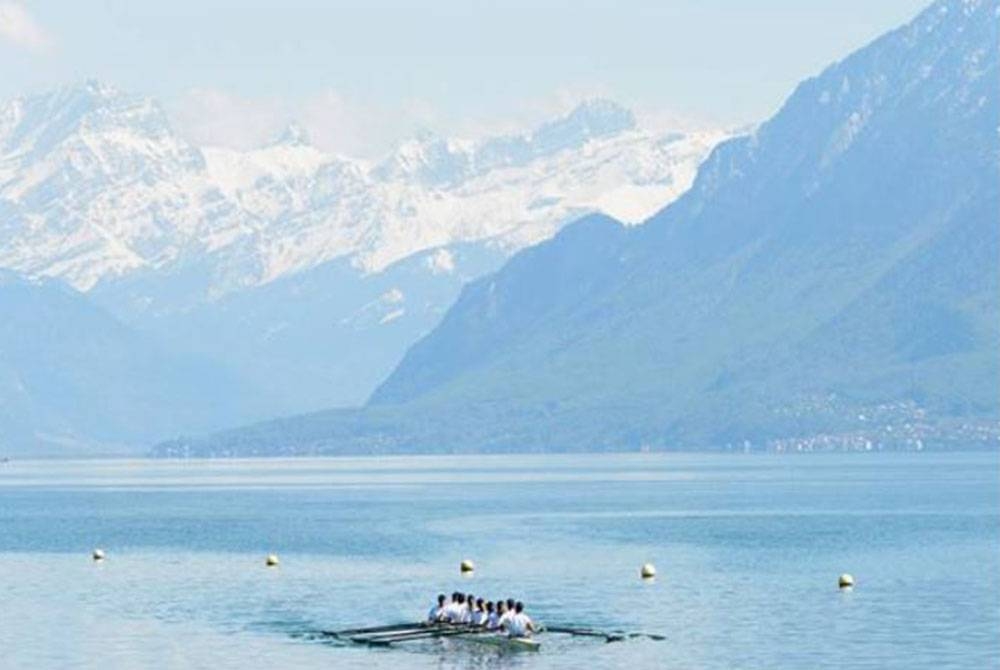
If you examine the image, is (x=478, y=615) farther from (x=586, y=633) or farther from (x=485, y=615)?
(x=586, y=633)

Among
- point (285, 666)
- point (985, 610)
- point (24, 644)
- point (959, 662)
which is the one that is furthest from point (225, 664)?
point (985, 610)

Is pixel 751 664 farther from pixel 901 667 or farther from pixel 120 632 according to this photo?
pixel 120 632

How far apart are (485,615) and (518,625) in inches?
221

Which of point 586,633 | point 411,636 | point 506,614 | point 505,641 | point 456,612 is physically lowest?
point 505,641

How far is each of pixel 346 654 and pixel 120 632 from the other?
17.9 m

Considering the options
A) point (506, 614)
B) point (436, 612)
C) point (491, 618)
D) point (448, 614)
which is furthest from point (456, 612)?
point (506, 614)

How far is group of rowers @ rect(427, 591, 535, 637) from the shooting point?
171500 millimetres

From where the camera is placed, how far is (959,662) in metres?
156

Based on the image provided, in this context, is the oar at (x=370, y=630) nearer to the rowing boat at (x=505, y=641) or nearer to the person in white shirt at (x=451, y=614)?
the person in white shirt at (x=451, y=614)

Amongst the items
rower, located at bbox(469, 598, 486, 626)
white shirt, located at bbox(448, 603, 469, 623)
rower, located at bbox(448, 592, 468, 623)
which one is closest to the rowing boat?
rower, located at bbox(469, 598, 486, 626)

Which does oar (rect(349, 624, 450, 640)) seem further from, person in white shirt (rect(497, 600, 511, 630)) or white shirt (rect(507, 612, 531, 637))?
white shirt (rect(507, 612, 531, 637))

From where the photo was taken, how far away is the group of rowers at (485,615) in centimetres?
17150

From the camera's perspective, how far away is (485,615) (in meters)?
176

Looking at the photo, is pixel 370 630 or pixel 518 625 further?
pixel 370 630
